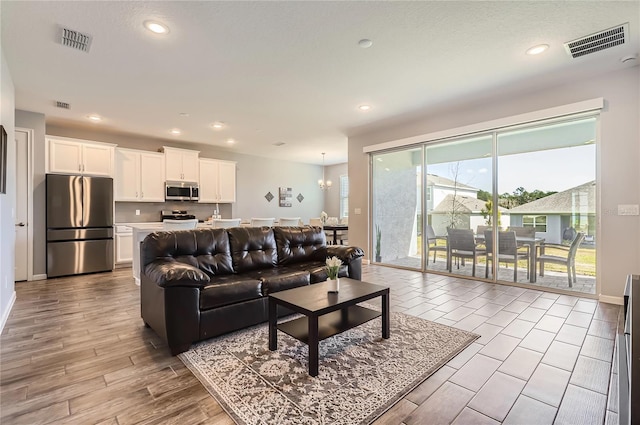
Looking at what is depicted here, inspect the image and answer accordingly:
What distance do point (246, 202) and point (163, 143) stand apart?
2620mm

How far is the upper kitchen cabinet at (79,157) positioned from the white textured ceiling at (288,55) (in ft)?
1.74

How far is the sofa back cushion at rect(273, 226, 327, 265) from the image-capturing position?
3.86 m

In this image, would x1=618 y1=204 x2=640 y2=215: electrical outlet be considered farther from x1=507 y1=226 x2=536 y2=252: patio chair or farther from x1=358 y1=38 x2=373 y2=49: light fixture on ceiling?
x1=358 y1=38 x2=373 y2=49: light fixture on ceiling

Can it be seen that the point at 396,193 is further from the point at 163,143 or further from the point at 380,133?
the point at 163,143

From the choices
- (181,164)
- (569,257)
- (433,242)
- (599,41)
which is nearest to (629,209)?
(569,257)

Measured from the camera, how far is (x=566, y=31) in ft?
9.27

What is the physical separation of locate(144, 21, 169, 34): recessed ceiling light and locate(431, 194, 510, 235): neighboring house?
475 cm

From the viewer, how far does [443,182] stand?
5.39 metres

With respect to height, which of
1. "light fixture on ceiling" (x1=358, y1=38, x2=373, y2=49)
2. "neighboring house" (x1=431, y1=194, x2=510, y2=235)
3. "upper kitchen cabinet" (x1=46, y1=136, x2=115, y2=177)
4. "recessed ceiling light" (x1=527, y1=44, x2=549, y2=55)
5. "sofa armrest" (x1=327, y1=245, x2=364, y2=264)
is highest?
"recessed ceiling light" (x1=527, y1=44, x2=549, y2=55)

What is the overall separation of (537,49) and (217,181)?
6714mm

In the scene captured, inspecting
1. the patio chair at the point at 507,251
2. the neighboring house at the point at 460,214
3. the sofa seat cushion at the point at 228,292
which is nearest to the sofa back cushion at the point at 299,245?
the sofa seat cushion at the point at 228,292

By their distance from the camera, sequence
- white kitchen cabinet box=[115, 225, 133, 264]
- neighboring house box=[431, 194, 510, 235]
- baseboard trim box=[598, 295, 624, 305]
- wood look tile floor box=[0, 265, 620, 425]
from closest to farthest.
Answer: wood look tile floor box=[0, 265, 620, 425] → baseboard trim box=[598, 295, 624, 305] → neighboring house box=[431, 194, 510, 235] → white kitchen cabinet box=[115, 225, 133, 264]

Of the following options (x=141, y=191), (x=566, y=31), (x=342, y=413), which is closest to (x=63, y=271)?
(x=141, y=191)

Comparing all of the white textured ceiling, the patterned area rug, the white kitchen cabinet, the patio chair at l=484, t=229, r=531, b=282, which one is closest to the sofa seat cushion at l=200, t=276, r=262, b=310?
the patterned area rug
